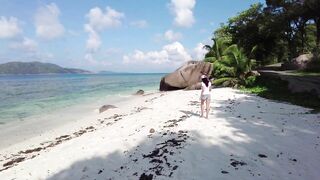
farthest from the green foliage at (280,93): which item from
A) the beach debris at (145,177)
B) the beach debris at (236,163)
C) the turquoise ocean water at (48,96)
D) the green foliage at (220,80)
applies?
the turquoise ocean water at (48,96)

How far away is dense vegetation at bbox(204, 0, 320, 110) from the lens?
23969mm

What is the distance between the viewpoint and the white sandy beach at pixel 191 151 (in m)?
7.21

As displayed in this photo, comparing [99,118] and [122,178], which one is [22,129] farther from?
[122,178]

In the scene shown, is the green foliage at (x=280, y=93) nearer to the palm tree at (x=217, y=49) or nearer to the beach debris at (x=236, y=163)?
the beach debris at (x=236, y=163)

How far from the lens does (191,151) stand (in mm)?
8367

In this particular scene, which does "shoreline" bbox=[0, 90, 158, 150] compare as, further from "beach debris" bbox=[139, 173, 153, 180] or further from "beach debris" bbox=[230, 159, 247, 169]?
"beach debris" bbox=[230, 159, 247, 169]

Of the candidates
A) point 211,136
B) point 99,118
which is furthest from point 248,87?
point 211,136

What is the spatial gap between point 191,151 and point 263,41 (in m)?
38.1

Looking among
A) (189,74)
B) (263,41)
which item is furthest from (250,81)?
(263,41)

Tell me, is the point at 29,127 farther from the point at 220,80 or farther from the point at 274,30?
the point at 274,30

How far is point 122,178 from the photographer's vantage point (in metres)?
7.25

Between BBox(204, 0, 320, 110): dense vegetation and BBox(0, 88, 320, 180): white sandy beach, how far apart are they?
6323mm

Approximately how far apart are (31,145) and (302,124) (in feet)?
33.6

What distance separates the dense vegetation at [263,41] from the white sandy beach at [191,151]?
20.7ft
